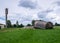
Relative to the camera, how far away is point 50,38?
21.8 meters

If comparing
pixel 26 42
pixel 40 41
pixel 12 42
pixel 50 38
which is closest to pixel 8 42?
pixel 12 42

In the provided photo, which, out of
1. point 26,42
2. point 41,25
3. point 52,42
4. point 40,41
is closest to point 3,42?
point 26,42

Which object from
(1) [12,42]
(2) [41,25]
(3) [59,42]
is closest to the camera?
(3) [59,42]

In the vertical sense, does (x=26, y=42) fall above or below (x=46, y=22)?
below

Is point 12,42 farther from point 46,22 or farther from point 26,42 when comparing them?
point 46,22

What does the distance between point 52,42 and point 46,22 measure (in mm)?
26411

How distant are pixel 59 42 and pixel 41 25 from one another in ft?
84.5

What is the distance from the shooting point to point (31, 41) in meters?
20.8

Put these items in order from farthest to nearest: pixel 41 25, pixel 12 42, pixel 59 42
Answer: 1. pixel 41 25
2. pixel 12 42
3. pixel 59 42

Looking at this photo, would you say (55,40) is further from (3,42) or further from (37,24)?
(37,24)

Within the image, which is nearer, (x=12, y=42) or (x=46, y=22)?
(x=12, y=42)

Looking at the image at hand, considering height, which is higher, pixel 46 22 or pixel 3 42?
pixel 46 22

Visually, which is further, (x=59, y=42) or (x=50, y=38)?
(x=50, y=38)

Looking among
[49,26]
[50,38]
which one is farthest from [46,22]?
[50,38]
